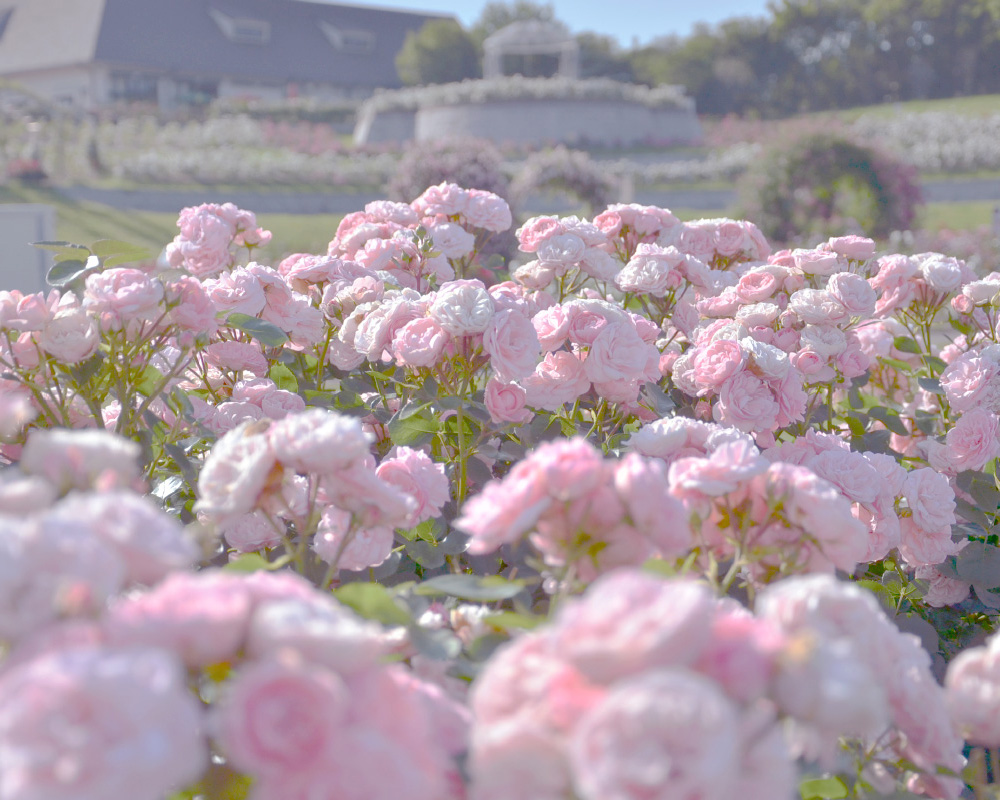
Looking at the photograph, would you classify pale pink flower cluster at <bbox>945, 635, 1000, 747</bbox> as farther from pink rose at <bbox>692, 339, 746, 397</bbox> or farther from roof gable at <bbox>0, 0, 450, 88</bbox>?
roof gable at <bbox>0, 0, 450, 88</bbox>

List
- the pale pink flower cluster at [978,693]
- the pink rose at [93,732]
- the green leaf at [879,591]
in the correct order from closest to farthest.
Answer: the pink rose at [93,732]
the pale pink flower cluster at [978,693]
the green leaf at [879,591]

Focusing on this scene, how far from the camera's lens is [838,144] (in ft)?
32.3

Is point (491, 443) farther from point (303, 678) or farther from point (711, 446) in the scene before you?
point (303, 678)

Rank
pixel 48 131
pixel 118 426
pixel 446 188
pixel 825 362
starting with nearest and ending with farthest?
pixel 118 426 < pixel 825 362 < pixel 446 188 < pixel 48 131

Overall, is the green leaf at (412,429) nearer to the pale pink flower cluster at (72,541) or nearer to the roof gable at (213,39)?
the pale pink flower cluster at (72,541)

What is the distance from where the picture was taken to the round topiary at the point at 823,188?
390 inches

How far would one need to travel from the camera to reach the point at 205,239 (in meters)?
1.97

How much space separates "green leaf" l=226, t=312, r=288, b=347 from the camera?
153 centimetres

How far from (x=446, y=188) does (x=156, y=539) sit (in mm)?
1877

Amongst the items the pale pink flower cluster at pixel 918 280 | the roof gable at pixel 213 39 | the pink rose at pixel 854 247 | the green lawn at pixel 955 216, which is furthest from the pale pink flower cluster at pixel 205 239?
the roof gable at pixel 213 39

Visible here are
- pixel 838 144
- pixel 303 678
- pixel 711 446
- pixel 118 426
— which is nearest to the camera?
pixel 303 678

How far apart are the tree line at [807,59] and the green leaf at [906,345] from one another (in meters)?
34.7

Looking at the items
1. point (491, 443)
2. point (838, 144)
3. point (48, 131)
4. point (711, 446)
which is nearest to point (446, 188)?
point (491, 443)

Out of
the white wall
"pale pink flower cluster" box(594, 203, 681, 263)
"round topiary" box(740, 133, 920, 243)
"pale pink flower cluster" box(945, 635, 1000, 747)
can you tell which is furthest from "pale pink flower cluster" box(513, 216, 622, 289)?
"round topiary" box(740, 133, 920, 243)
